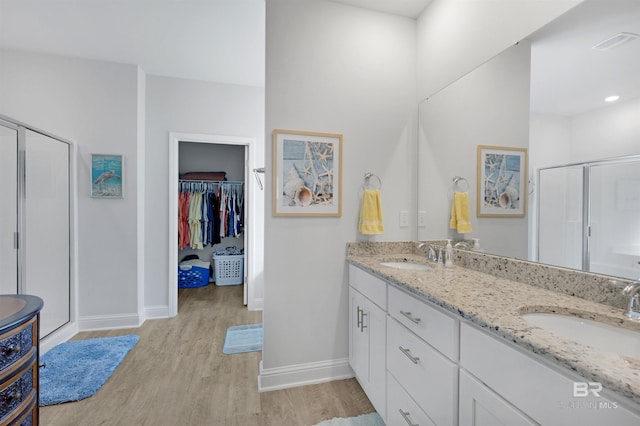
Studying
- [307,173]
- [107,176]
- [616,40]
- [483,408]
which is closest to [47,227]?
[107,176]

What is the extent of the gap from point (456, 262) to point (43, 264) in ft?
11.3

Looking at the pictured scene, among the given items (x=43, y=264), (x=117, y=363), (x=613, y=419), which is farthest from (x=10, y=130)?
(x=613, y=419)

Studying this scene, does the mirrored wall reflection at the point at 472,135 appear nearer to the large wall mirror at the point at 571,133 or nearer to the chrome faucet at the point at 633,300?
the large wall mirror at the point at 571,133

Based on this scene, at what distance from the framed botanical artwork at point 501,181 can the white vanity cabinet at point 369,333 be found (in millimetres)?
769

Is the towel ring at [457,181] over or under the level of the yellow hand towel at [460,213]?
over

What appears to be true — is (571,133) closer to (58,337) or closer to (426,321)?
(426,321)

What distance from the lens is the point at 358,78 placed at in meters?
2.10

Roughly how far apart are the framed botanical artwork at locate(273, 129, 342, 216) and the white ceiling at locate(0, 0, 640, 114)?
108 centimetres

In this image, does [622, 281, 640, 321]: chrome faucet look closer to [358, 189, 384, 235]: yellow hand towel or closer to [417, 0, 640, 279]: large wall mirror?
[417, 0, 640, 279]: large wall mirror

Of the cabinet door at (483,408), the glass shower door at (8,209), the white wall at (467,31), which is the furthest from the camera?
the glass shower door at (8,209)

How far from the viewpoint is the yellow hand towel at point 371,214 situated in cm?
203

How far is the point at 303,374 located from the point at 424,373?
1.12 m

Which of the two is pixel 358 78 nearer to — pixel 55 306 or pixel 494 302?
pixel 494 302

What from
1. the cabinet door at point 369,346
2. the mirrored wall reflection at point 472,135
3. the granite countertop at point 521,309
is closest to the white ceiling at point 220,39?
the mirrored wall reflection at point 472,135
